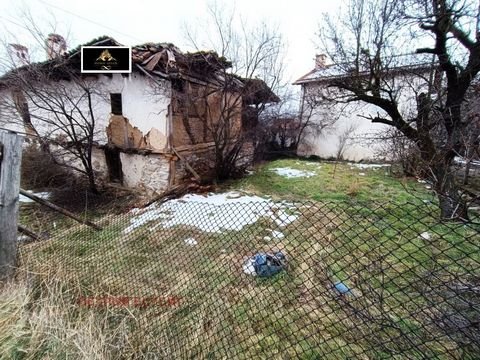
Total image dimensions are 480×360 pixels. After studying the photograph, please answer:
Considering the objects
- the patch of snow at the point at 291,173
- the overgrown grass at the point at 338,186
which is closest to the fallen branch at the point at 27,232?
the overgrown grass at the point at 338,186

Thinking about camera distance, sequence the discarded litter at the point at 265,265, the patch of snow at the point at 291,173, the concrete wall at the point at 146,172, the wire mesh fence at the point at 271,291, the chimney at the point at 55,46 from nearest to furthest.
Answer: the wire mesh fence at the point at 271,291 → the discarded litter at the point at 265,265 → the chimney at the point at 55,46 → the concrete wall at the point at 146,172 → the patch of snow at the point at 291,173

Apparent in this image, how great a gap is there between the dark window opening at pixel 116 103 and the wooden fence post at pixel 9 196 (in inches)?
214

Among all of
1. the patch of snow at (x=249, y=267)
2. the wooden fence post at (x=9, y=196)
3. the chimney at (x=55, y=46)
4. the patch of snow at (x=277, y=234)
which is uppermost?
the chimney at (x=55, y=46)

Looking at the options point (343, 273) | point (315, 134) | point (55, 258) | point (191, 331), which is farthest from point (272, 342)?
point (315, 134)

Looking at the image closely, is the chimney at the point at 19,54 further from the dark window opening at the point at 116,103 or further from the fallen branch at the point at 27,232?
the fallen branch at the point at 27,232

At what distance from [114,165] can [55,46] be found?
11.0 feet

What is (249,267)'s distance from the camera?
2.97 metres

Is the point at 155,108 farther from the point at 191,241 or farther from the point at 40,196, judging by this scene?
the point at 191,241

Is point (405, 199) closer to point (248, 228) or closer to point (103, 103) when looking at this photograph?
point (248, 228)

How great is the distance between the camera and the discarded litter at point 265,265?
2.82 m

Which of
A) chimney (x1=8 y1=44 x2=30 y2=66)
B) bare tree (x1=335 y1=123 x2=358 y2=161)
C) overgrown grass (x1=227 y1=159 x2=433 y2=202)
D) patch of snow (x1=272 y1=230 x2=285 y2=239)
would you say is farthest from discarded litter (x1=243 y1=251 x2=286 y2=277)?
bare tree (x1=335 y1=123 x2=358 y2=161)

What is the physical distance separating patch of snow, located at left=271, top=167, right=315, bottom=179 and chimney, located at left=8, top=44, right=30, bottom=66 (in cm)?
745

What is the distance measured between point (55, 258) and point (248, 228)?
2755 millimetres

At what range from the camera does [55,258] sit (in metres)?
3.44
